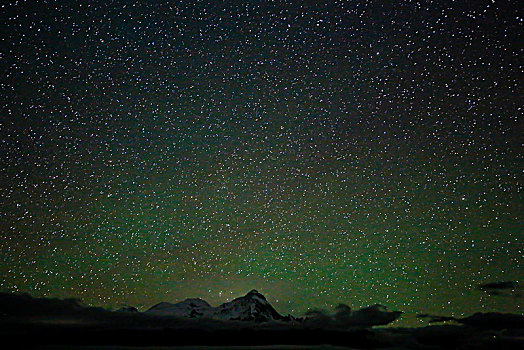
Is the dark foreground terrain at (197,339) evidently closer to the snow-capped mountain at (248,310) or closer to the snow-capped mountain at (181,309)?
the snow-capped mountain at (181,309)

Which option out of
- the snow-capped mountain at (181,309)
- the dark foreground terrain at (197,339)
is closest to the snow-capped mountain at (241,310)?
the snow-capped mountain at (181,309)

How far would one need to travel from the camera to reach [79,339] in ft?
64.8

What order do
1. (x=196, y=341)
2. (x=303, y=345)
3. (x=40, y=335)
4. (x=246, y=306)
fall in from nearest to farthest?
1. (x=40, y=335)
2. (x=303, y=345)
3. (x=196, y=341)
4. (x=246, y=306)

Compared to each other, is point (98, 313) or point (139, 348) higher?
point (98, 313)

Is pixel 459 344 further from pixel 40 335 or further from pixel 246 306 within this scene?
pixel 246 306

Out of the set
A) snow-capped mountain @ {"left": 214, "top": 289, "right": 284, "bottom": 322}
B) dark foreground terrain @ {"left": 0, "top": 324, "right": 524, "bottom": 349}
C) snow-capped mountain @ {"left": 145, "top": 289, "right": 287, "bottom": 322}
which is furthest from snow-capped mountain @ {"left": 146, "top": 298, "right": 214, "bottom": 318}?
dark foreground terrain @ {"left": 0, "top": 324, "right": 524, "bottom": 349}

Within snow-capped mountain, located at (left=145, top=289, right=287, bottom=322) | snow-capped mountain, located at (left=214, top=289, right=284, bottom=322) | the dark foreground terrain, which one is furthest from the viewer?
snow-capped mountain, located at (left=214, top=289, right=284, bottom=322)

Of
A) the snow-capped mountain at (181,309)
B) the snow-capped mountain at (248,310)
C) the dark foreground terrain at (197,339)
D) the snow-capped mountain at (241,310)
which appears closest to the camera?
the dark foreground terrain at (197,339)

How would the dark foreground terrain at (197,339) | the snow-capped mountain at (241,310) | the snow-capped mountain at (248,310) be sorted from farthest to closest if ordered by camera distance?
the snow-capped mountain at (248,310)
the snow-capped mountain at (241,310)
the dark foreground terrain at (197,339)

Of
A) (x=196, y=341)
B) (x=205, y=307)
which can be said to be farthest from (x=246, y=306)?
(x=196, y=341)

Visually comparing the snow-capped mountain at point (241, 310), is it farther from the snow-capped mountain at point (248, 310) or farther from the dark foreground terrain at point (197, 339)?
the dark foreground terrain at point (197, 339)

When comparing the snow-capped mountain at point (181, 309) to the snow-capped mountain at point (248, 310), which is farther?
the snow-capped mountain at point (248, 310)

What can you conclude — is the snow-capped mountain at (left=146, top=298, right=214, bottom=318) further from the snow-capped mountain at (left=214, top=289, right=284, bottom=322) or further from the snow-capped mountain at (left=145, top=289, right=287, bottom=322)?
the snow-capped mountain at (left=214, top=289, right=284, bottom=322)

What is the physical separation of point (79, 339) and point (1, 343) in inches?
134
